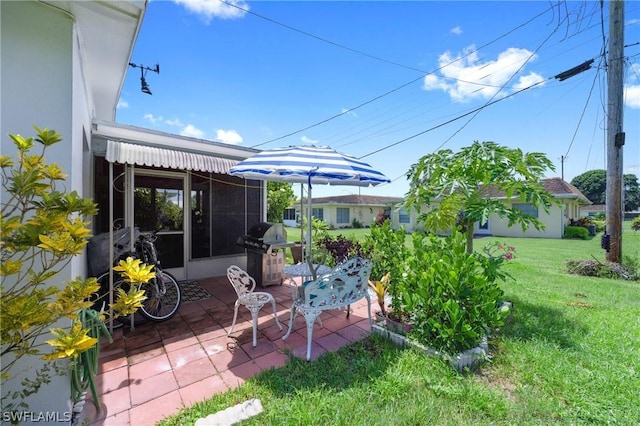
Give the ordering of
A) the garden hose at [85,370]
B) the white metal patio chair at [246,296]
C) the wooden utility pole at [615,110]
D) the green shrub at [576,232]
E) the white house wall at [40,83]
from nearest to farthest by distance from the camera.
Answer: the white house wall at [40,83] < the garden hose at [85,370] < the white metal patio chair at [246,296] < the wooden utility pole at [615,110] < the green shrub at [576,232]

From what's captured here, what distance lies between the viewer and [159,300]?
4.55m

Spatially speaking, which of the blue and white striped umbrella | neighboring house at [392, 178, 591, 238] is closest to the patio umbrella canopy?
the blue and white striped umbrella

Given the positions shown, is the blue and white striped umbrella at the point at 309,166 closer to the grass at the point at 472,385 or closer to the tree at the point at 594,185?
the grass at the point at 472,385

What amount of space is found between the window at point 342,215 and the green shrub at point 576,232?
19.2 meters

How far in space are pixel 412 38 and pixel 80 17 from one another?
991 centimetres

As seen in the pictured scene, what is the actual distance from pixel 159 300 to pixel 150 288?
0.25 meters

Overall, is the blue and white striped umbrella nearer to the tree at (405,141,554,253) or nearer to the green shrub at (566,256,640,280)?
the tree at (405,141,554,253)

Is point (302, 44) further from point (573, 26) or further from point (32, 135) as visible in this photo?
point (32, 135)

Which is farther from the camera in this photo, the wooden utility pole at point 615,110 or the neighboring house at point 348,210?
the neighboring house at point 348,210

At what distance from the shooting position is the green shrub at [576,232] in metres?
19.3

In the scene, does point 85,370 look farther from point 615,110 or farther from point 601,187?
point 601,187

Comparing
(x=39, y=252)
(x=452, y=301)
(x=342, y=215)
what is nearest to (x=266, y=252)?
(x=452, y=301)

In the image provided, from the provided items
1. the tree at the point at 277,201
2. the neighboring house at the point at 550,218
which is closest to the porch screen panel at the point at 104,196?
the tree at the point at 277,201

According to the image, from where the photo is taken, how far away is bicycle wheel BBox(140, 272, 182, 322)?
4465 mm
